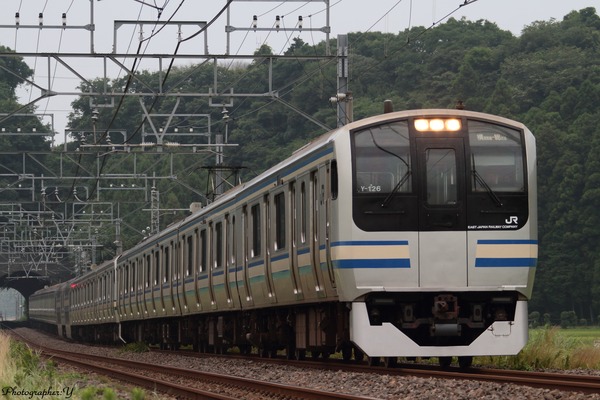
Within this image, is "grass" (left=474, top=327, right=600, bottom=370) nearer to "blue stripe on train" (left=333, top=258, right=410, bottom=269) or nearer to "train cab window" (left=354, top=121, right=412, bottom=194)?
"blue stripe on train" (left=333, top=258, right=410, bottom=269)

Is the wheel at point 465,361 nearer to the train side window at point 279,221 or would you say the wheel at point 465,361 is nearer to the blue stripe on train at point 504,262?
the blue stripe on train at point 504,262

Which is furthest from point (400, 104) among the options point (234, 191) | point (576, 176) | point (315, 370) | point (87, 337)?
point (315, 370)

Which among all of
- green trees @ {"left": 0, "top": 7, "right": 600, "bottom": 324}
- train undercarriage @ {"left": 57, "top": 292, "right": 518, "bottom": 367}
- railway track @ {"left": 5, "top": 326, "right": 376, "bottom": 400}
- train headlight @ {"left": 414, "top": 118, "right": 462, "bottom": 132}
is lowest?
railway track @ {"left": 5, "top": 326, "right": 376, "bottom": 400}

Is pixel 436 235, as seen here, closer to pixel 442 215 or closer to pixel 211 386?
pixel 442 215

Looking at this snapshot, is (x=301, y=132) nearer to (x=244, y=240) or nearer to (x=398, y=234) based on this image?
(x=244, y=240)

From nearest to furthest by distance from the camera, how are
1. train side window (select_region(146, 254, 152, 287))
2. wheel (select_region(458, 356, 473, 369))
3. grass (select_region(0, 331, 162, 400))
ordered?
grass (select_region(0, 331, 162, 400)), wheel (select_region(458, 356, 473, 369)), train side window (select_region(146, 254, 152, 287))

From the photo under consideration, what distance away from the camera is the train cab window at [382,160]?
1565 cm

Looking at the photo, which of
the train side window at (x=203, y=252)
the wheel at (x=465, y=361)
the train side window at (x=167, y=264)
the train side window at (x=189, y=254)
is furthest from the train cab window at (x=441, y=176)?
the train side window at (x=167, y=264)

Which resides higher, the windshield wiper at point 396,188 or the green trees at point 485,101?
the green trees at point 485,101

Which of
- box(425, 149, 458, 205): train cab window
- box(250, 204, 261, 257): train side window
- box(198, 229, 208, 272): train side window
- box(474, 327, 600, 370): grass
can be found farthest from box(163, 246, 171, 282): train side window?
box(425, 149, 458, 205): train cab window

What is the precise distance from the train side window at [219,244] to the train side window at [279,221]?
15.3 feet

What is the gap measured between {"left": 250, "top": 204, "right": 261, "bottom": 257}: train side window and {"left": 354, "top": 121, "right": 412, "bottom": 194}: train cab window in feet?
16.1

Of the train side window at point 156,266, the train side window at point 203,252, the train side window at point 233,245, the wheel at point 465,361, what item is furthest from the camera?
the train side window at point 156,266

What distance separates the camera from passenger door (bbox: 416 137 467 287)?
15.5 m
